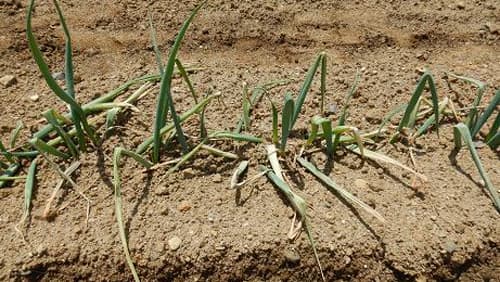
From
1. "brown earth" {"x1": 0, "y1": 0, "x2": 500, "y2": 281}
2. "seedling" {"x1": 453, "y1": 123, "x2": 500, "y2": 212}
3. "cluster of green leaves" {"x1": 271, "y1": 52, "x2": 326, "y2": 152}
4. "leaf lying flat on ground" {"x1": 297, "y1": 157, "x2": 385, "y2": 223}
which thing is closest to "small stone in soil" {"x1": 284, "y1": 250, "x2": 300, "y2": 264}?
"brown earth" {"x1": 0, "y1": 0, "x2": 500, "y2": 281}

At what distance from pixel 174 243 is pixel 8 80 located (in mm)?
998

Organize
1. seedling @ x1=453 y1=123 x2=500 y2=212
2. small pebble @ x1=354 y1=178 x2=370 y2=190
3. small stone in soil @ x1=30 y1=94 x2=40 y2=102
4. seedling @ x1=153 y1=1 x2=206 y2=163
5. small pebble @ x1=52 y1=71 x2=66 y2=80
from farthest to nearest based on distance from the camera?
small pebble @ x1=52 y1=71 x2=66 y2=80, small stone in soil @ x1=30 y1=94 x2=40 y2=102, small pebble @ x1=354 y1=178 x2=370 y2=190, seedling @ x1=453 y1=123 x2=500 y2=212, seedling @ x1=153 y1=1 x2=206 y2=163

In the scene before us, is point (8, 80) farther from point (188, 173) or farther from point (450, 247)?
point (450, 247)

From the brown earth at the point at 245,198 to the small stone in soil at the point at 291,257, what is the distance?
0.01 m

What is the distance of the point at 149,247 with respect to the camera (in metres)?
1.39

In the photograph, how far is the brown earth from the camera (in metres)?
1.40

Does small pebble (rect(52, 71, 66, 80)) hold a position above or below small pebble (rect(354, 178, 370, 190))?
above

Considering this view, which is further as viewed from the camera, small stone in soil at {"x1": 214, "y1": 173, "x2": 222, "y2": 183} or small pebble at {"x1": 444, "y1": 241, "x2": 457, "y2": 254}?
small stone in soil at {"x1": 214, "y1": 173, "x2": 222, "y2": 183}

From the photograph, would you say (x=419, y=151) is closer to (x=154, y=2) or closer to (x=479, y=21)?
(x=479, y=21)

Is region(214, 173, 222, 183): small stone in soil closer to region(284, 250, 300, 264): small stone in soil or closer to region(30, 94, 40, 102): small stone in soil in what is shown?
region(284, 250, 300, 264): small stone in soil

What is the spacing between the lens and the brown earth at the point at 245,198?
4.59ft

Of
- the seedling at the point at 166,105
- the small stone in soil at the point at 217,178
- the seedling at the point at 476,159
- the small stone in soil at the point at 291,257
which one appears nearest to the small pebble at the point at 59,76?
the seedling at the point at 166,105

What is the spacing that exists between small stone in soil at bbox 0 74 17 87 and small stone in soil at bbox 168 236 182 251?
97cm

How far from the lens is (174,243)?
4.60ft
